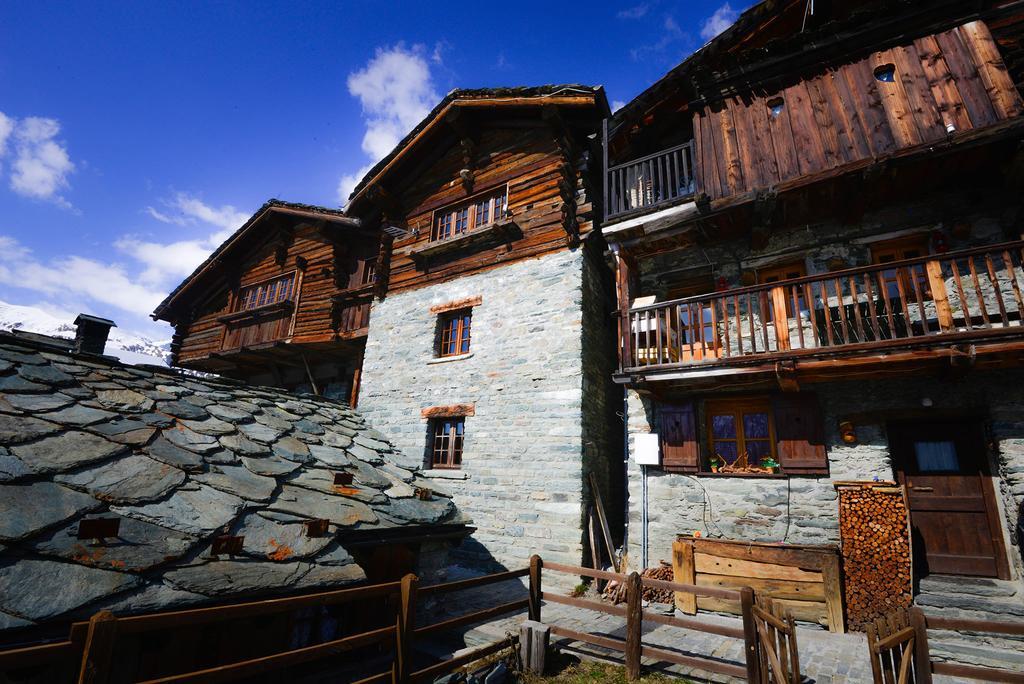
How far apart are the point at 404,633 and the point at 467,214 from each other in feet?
34.9

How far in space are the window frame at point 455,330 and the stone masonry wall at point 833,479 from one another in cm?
535

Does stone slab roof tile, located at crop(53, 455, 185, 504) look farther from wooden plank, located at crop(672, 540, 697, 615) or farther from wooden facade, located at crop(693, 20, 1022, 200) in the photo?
wooden facade, located at crop(693, 20, 1022, 200)

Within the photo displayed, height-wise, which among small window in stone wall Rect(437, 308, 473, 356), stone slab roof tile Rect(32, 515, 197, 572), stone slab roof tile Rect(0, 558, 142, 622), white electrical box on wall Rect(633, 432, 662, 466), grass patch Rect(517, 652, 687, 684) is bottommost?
grass patch Rect(517, 652, 687, 684)

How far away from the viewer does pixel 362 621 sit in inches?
229

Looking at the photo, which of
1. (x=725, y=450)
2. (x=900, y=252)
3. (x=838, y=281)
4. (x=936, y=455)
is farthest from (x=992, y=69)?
(x=725, y=450)

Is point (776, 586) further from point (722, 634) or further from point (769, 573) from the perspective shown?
point (722, 634)

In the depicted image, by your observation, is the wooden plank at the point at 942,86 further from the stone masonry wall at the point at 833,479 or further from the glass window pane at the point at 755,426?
the glass window pane at the point at 755,426

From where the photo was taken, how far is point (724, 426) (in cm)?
870

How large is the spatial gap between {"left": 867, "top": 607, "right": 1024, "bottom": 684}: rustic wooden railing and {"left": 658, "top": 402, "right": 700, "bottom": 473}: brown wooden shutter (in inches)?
170

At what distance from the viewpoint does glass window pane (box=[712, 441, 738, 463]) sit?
8.50 metres

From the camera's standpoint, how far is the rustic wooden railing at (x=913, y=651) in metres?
3.66

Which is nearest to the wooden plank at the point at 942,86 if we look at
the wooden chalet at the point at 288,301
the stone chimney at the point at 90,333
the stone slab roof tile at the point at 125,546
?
the stone slab roof tile at the point at 125,546

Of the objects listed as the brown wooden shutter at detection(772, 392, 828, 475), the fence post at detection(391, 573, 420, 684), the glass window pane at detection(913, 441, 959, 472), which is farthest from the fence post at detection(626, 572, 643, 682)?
the glass window pane at detection(913, 441, 959, 472)

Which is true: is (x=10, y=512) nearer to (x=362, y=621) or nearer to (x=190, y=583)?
(x=190, y=583)
